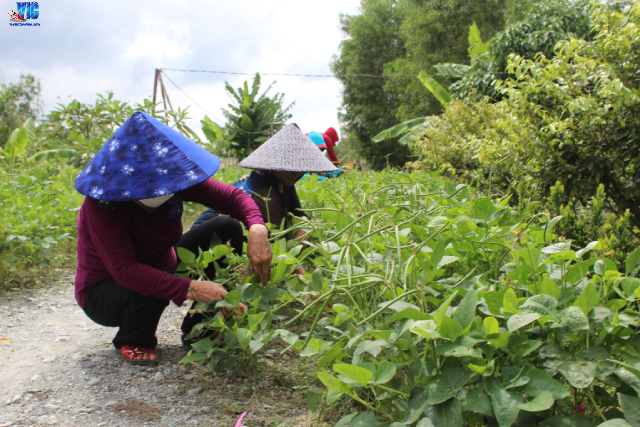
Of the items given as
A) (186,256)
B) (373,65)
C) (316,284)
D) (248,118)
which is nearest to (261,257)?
(186,256)

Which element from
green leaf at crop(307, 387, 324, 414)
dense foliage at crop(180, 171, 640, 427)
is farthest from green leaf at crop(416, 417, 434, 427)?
green leaf at crop(307, 387, 324, 414)

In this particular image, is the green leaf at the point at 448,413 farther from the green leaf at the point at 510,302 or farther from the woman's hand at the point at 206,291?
the woman's hand at the point at 206,291

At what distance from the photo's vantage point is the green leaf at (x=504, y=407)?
79 cm

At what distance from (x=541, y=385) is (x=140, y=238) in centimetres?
171

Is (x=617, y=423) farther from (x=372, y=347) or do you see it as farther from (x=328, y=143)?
(x=328, y=143)

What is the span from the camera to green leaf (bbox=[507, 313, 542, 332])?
0.82m

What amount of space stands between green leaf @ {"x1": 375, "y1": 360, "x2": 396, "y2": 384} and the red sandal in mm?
1439

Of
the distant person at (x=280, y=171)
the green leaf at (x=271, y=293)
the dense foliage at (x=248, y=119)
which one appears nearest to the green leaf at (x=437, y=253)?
the green leaf at (x=271, y=293)

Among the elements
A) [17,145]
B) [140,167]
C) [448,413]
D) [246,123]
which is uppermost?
[246,123]

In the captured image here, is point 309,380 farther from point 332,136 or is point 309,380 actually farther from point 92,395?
point 332,136

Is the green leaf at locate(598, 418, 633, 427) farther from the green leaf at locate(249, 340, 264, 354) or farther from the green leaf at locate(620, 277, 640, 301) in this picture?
the green leaf at locate(249, 340, 264, 354)

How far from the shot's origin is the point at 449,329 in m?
0.87

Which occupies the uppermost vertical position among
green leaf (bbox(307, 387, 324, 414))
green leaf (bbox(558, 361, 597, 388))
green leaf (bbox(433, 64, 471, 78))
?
green leaf (bbox(433, 64, 471, 78))

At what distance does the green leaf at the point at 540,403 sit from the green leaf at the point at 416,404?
0.64 feet
